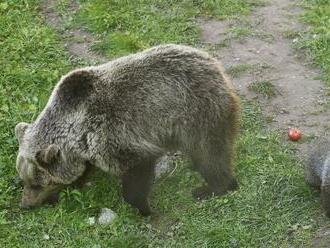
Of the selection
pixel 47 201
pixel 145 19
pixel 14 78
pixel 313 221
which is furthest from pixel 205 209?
pixel 145 19

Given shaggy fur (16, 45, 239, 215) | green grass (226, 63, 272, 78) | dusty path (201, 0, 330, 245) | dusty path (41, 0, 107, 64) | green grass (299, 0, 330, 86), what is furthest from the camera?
dusty path (41, 0, 107, 64)

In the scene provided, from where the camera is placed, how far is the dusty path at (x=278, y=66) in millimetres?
7672

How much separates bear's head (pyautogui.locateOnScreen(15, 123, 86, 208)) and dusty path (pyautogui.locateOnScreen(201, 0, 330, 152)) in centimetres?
226

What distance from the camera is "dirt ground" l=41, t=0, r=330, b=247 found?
25.2ft

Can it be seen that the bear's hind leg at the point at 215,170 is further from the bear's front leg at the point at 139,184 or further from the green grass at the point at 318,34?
the green grass at the point at 318,34

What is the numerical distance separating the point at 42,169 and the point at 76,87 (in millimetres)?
791

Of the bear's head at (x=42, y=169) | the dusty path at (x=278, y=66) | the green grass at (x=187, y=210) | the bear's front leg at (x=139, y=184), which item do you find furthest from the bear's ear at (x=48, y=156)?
the dusty path at (x=278, y=66)

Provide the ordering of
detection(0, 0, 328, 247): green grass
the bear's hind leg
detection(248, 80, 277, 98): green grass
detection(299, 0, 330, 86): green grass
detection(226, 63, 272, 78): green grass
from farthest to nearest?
detection(299, 0, 330, 86): green grass, detection(226, 63, 272, 78): green grass, detection(248, 80, 277, 98): green grass, the bear's hind leg, detection(0, 0, 328, 247): green grass

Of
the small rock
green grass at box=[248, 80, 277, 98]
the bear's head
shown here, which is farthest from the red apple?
the bear's head

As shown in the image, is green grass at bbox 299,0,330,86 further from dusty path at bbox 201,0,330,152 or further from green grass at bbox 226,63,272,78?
green grass at bbox 226,63,272,78

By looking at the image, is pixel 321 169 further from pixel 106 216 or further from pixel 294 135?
pixel 106 216

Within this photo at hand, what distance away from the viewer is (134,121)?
6176mm

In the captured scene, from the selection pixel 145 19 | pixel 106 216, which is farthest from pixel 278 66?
pixel 106 216

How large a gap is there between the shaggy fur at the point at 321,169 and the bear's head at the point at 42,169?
2013 millimetres
